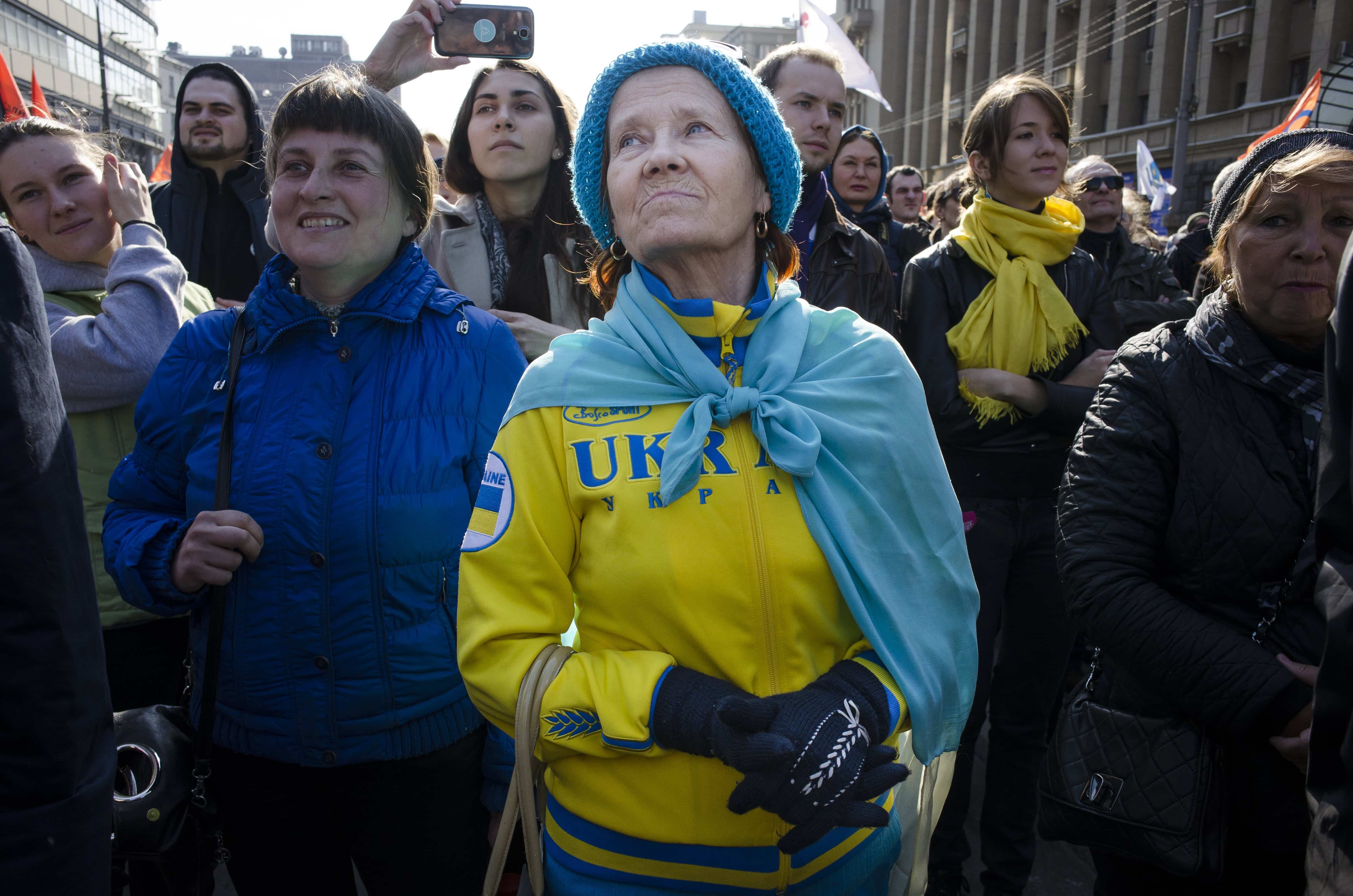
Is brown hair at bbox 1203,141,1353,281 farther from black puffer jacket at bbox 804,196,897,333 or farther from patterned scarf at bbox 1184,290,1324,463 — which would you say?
black puffer jacket at bbox 804,196,897,333

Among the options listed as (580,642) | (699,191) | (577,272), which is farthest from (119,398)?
(699,191)

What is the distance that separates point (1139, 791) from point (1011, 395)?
1513 mm

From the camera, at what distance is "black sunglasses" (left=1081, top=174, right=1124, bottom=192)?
5301mm

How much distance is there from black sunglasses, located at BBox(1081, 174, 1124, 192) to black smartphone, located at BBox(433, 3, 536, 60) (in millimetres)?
3863

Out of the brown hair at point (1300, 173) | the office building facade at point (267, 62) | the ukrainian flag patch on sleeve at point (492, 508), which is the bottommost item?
the ukrainian flag patch on sleeve at point (492, 508)

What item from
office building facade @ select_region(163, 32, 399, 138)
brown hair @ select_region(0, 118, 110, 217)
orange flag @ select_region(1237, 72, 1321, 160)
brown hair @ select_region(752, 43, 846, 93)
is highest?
office building facade @ select_region(163, 32, 399, 138)

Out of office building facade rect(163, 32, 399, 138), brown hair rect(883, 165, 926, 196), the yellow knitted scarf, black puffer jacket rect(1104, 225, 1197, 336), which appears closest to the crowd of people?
the yellow knitted scarf

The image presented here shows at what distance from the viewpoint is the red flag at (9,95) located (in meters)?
3.52

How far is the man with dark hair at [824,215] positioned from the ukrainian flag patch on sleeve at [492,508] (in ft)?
6.13

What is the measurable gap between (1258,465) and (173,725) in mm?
2413

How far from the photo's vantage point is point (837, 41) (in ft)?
23.9

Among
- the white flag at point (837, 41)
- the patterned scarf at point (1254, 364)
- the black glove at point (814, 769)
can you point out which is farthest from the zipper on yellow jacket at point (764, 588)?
the white flag at point (837, 41)

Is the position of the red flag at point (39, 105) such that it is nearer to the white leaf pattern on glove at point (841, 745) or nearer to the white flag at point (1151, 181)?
the white leaf pattern on glove at point (841, 745)

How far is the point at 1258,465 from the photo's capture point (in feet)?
5.99
